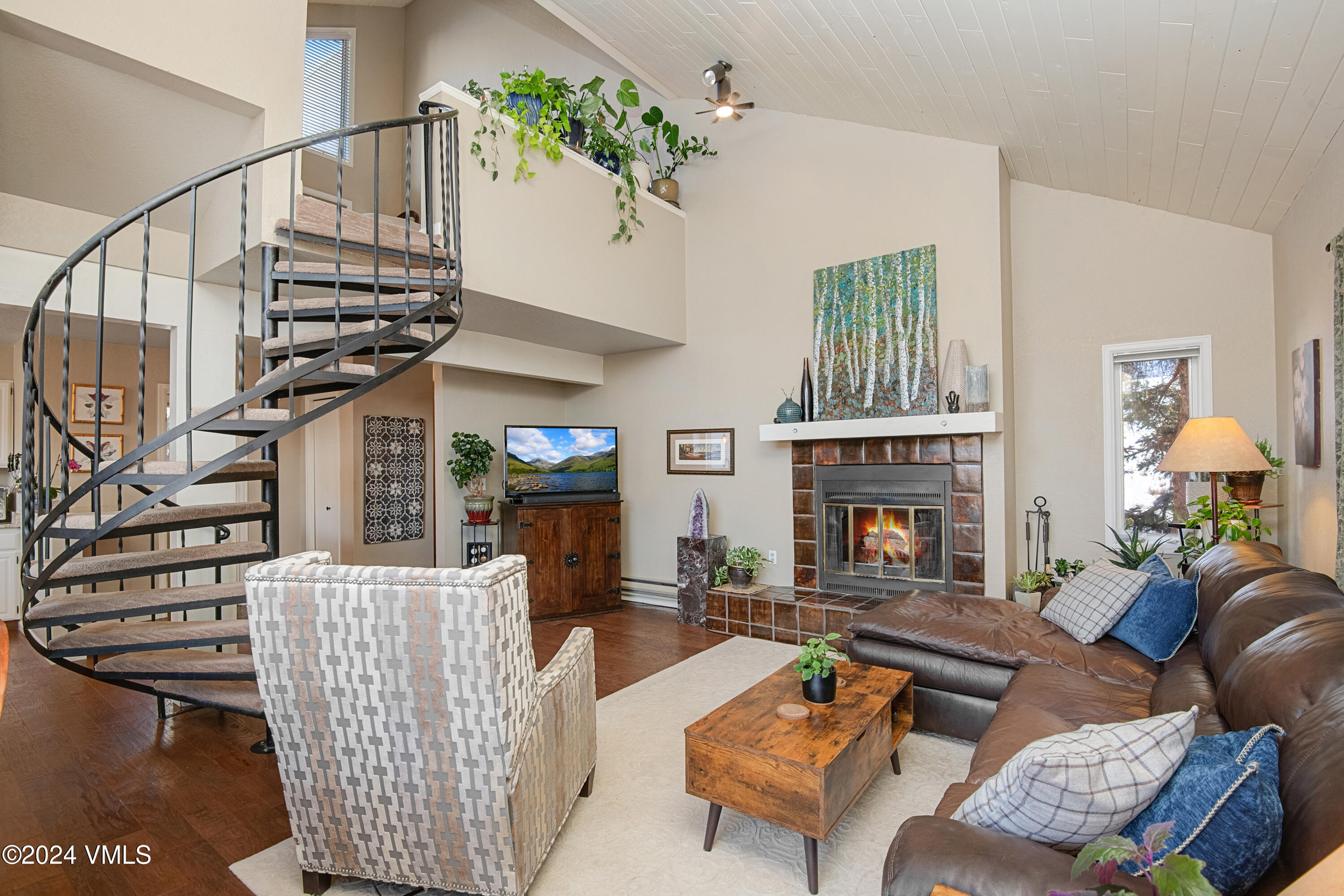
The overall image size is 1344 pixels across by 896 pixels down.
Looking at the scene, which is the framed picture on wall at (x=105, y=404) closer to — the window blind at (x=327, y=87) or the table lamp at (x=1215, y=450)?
the window blind at (x=327, y=87)

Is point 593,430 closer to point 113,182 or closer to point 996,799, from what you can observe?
point 113,182

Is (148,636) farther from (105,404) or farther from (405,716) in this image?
(105,404)

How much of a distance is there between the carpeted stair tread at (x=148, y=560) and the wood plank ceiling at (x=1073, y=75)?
11.8 feet

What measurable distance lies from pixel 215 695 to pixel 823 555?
Answer: 12.2 ft

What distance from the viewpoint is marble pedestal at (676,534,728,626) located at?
5.13 metres

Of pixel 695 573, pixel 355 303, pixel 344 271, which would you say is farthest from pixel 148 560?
pixel 695 573

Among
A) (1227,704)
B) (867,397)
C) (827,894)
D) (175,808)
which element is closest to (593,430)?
(867,397)

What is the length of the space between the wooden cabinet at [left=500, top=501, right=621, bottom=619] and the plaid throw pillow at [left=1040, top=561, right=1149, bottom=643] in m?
3.52

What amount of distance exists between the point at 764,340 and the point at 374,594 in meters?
4.12

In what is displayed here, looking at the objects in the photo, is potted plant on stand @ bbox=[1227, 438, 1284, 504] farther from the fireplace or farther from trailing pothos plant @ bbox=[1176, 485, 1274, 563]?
the fireplace

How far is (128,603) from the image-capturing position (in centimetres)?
244

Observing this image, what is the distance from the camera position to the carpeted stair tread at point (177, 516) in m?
2.34

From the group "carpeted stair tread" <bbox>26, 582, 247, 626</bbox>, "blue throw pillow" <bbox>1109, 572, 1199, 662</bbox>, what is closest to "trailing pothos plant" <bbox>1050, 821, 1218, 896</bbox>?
"blue throw pillow" <bbox>1109, 572, 1199, 662</bbox>

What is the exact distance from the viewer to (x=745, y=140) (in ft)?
17.6
